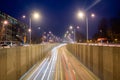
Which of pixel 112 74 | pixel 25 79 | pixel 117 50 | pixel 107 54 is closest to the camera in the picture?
pixel 117 50

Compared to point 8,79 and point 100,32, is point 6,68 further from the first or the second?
point 100,32

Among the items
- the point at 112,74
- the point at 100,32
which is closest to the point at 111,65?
the point at 112,74

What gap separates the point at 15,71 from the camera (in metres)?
32.1

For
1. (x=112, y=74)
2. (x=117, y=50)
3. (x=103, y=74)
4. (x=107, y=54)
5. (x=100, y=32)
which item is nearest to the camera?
(x=117, y=50)

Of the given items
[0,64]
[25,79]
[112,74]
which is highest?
[0,64]

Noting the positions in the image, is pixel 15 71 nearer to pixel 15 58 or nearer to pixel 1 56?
pixel 15 58

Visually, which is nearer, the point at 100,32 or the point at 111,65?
the point at 111,65

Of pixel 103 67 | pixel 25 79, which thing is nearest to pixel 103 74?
pixel 103 67

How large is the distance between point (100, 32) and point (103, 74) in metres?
113

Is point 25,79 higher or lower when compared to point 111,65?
lower

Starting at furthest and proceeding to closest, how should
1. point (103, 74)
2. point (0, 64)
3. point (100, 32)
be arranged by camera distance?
point (100, 32) < point (103, 74) < point (0, 64)

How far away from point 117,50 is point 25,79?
1814 centimetres

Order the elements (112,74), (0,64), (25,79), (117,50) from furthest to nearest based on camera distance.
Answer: (25,79)
(112,74)
(117,50)
(0,64)

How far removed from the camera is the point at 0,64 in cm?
2380
